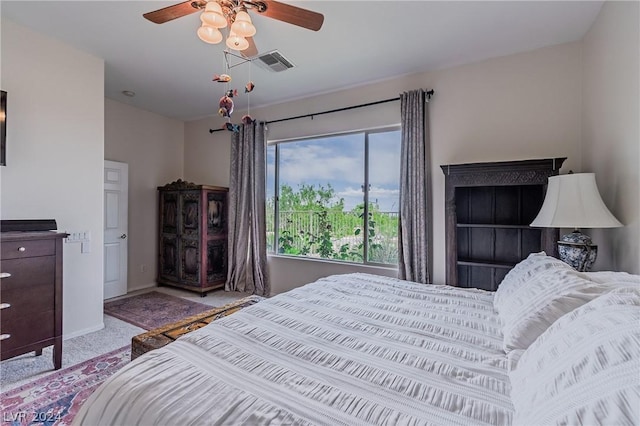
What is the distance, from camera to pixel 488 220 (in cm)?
295

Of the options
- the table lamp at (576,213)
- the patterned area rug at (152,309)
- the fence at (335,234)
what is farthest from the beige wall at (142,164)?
the table lamp at (576,213)

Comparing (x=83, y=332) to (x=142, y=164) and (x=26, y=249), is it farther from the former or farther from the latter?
(x=142, y=164)

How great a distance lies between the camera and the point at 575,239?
2098mm

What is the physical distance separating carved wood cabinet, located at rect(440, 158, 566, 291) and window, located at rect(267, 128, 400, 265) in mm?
751

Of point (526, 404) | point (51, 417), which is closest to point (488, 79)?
point (526, 404)

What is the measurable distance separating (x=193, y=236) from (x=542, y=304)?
4206 millimetres

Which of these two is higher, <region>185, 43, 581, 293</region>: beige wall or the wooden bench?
<region>185, 43, 581, 293</region>: beige wall

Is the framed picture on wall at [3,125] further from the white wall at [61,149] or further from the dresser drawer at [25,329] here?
the dresser drawer at [25,329]

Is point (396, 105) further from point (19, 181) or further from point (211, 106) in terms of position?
point (19, 181)

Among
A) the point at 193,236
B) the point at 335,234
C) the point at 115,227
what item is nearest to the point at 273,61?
the point at 335,234

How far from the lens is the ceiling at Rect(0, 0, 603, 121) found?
2.30 meters

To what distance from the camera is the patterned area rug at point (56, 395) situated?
5.90ft

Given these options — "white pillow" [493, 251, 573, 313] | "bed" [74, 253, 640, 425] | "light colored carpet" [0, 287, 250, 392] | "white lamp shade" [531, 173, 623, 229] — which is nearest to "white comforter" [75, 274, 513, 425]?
"bed" [74, 253, 640, 425]

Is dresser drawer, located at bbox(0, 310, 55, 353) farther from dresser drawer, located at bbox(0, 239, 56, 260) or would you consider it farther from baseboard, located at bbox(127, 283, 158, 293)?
baseboard, located at bbox(127, 283, 158, 293)
